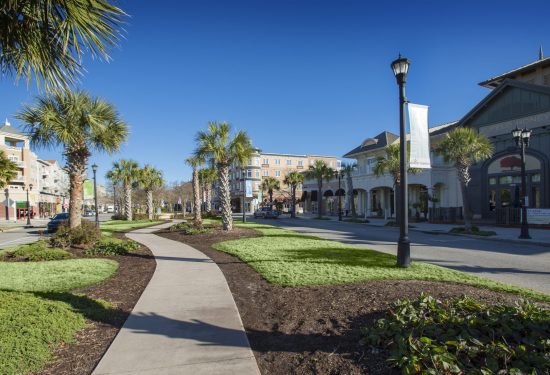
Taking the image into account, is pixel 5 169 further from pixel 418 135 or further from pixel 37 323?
pixel 418 135

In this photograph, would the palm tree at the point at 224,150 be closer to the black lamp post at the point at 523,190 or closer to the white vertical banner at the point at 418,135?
the white vertical banner at the point at 418,135

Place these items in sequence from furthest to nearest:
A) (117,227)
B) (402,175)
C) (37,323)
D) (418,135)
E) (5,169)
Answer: (117,227) → (5,169) → (418,135) → (402,175) → (37,323)

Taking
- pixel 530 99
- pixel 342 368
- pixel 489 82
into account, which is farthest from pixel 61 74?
pixel 489 82

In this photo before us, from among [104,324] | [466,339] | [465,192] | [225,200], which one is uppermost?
[465,192]

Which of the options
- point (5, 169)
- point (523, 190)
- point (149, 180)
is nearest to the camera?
point (5, 169)

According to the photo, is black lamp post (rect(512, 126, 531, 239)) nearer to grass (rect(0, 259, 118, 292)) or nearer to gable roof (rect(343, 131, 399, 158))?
grass (rect(0, 259, 118, 292))

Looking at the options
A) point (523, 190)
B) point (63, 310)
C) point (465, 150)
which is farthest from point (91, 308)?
point (465, 150)

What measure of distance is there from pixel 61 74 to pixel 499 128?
32.0m

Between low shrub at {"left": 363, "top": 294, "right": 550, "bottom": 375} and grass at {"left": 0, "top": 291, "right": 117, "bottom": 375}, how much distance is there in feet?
12.4

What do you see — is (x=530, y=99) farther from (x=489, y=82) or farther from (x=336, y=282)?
(x=336, y=282)

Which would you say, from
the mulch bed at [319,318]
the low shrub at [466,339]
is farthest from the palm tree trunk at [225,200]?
the low shrub at [466,339]

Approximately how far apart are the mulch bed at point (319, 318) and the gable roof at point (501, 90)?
84.7ft

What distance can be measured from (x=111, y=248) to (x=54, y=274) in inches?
165

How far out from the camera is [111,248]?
43.0 feet
